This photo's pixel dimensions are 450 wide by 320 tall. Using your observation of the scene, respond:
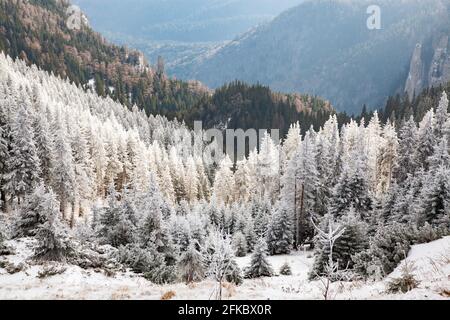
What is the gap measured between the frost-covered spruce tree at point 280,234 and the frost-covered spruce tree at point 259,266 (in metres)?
10.9

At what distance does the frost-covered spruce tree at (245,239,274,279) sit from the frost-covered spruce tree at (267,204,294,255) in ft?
35.9

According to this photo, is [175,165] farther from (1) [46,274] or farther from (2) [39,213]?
(1) [46,274]

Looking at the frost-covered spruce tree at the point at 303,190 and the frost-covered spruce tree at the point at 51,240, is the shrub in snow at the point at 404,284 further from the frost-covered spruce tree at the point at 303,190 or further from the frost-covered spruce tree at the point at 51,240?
the frost-covered spruce tree at the point at 303,190

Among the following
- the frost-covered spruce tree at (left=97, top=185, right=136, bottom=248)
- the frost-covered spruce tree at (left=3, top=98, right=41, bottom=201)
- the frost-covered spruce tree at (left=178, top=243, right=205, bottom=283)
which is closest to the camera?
the frost-covered spruce tree at (left=178, top=243, right=205, bottom=283)

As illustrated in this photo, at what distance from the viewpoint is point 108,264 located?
22.9 m

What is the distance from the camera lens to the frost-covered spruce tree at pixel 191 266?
73.5 ft

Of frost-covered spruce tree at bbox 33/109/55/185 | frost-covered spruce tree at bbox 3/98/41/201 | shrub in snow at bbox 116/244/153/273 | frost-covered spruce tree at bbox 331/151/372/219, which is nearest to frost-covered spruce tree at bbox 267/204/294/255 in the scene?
frost-covered spruce tree at bbox 331/151/372/219

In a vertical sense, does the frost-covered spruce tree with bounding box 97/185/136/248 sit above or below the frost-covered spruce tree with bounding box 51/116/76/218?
below

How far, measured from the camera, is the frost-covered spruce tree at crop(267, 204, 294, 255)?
36156 millimetres

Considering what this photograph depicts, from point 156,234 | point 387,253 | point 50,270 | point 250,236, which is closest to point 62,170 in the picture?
point 156,234

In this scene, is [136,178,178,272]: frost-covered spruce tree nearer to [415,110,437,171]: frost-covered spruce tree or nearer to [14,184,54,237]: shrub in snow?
[14,184,54,237]: shrub in snow

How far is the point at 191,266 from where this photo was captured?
22.7 metres

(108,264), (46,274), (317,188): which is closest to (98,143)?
(317,188)

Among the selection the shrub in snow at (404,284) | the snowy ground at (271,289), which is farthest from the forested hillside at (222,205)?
the snowy ground at (271,289)
